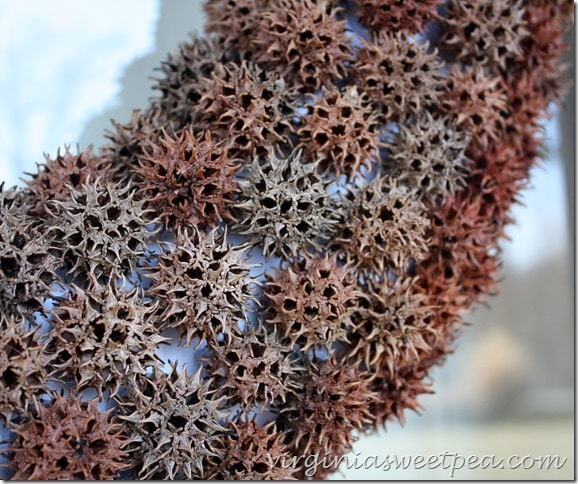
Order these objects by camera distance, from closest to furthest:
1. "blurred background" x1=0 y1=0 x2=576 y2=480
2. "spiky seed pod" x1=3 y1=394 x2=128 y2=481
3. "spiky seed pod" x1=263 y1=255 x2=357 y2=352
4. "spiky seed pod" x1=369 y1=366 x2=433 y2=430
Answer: "spiky seed pod" x1=3 y1=394 x2=128 y2=481 → "spiky seed pod" x1=263 y1=255 x2=357 y2=352 → "spiky seed pod" x1=369 y1=366 x2=433 y2=430 → "blurred background" x1=0 y1=0 x2=576 y2=480

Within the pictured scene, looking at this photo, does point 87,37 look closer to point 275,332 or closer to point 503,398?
point 275,332

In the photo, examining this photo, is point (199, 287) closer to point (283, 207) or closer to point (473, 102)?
point (283, 207)

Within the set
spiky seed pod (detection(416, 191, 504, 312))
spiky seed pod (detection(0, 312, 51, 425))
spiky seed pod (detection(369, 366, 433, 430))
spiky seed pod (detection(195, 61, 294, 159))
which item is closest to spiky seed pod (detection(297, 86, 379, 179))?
spiky seed pod (detection(195, 61, 294, 159))

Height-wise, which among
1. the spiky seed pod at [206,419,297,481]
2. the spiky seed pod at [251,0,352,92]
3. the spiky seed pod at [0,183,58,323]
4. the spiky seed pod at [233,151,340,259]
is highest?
the spiky seed pod at [251,0,352,92]

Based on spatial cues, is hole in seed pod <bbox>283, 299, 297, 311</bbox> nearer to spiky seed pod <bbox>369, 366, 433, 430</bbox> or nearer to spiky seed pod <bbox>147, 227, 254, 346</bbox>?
spiky seed pod <bbox>147, 227, 254, 346</bbox>

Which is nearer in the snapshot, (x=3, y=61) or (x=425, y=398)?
(x=3, y=61)

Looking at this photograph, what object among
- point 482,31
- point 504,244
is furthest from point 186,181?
point 504,244

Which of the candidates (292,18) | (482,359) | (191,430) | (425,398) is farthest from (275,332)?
(482,359)
